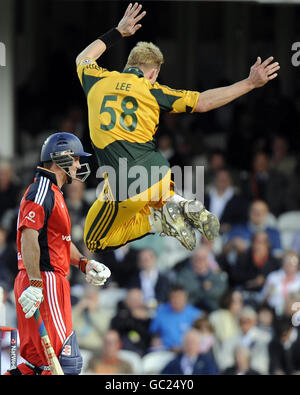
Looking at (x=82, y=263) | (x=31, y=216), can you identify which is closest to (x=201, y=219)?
(x=82, y=263)

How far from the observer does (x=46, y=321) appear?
28.5ft

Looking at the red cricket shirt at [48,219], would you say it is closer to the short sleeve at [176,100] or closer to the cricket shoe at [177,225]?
the cricket shoe at [177,225]

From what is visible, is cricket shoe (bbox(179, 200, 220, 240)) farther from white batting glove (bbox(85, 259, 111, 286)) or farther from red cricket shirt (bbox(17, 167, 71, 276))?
red cricket shirt (bbox(17, 167, 71, 276))

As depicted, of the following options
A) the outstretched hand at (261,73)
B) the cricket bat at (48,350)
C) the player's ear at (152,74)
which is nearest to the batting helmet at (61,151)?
the player's ear at (152,74)

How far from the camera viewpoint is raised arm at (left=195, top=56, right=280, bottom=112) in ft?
29.1

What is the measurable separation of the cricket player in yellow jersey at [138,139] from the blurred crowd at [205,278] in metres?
4.16

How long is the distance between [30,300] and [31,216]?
0.68 meters

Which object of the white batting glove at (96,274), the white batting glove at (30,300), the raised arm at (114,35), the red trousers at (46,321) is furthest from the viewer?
the raised arm at (114,35)

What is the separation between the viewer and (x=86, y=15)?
17438mm

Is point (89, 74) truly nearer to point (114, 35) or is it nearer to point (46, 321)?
point (114, 35)

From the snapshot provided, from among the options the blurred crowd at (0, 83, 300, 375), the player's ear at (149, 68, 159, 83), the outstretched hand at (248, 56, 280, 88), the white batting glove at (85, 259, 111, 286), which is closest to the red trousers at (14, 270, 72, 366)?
the white batting glove at (85, 259, 111, 286)

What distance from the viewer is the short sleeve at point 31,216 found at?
852 centimetres
